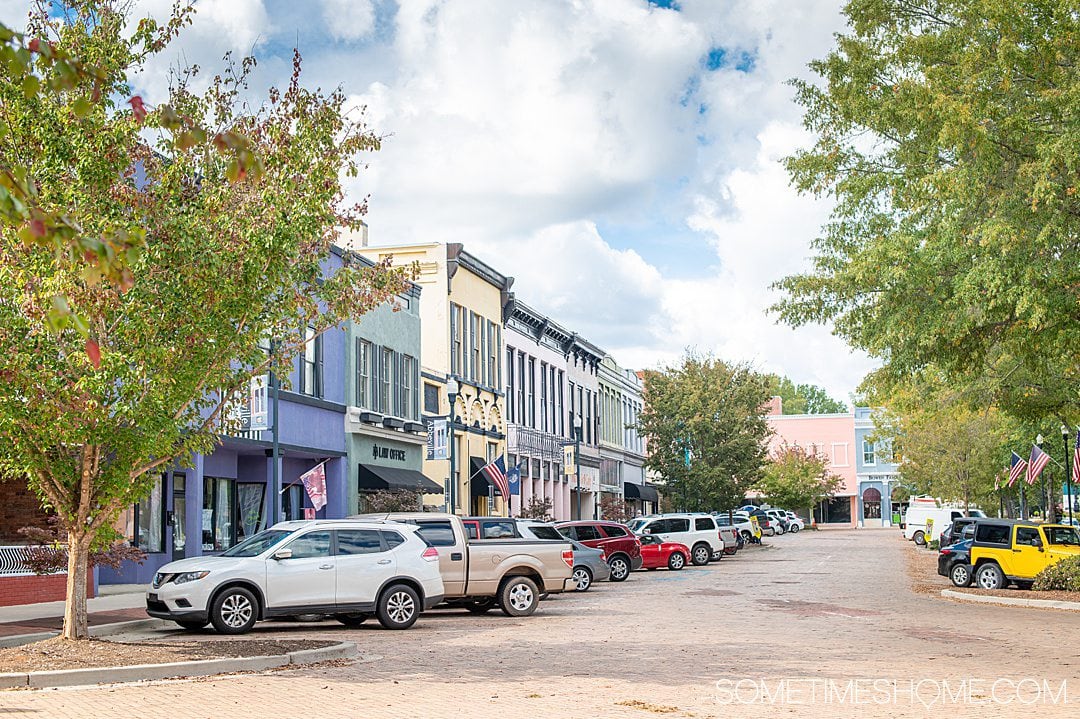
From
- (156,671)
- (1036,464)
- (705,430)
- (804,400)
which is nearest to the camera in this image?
(156,671)

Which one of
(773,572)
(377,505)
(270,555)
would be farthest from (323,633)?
(773,572)

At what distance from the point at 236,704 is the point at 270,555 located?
701 centimetres

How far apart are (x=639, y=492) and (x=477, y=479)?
30.3 meters

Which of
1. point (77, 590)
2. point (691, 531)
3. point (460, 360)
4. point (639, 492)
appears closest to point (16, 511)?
point (77, 590)

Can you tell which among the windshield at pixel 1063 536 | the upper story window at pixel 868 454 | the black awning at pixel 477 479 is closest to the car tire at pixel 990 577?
the windshield at pixel 1063 536

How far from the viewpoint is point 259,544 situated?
61.3 ft

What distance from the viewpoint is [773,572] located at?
37281 millimetres

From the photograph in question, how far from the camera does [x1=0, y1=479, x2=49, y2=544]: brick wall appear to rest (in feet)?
80.8

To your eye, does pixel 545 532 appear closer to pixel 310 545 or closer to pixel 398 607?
pixel 398 607

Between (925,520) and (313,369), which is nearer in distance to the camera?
(313,369)

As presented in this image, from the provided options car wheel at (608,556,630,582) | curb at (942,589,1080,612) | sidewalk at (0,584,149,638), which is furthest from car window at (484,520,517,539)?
car wheel at (608,556,630,582)

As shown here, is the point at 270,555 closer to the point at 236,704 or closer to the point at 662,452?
the point at 236,704

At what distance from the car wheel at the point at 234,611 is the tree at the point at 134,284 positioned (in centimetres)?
250

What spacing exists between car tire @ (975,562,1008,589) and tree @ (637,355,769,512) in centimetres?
3006
